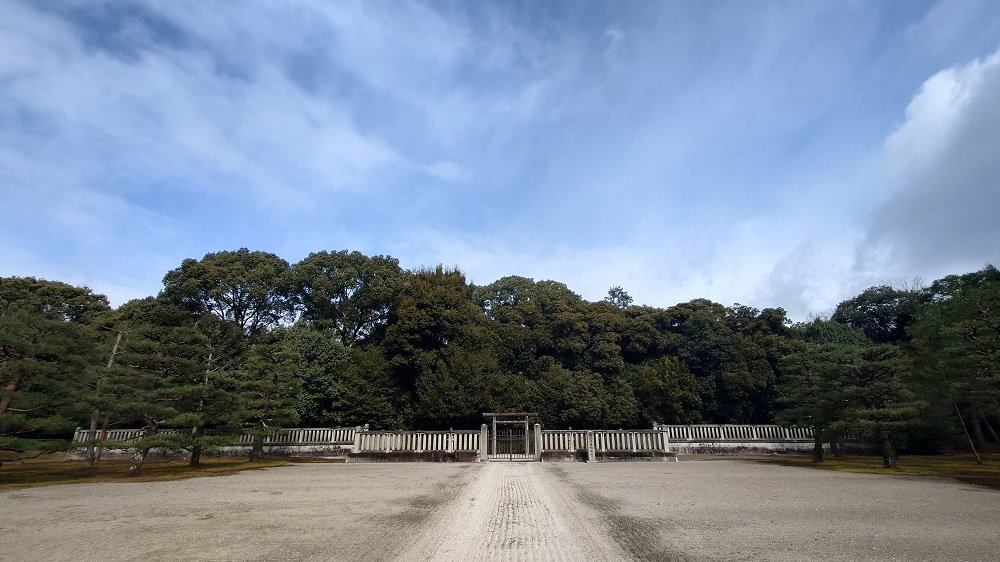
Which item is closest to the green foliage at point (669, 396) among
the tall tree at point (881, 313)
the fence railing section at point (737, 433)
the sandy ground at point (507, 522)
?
the fence railing section at point (737, 433)

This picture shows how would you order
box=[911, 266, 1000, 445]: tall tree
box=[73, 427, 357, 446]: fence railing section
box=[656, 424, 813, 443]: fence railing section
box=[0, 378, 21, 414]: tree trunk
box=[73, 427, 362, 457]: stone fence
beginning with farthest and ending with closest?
box=[656, 424, 813, 443]: fence railing section
box=[73, 427, 357, 446]: fence railing section
box=[73, 427, 362, 457]: stone fence
box=[911, 266, 1000, 445]: tall tree
box=[0, 378, 21, 414]: tree trunk

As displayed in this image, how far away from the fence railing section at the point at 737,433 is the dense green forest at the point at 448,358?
1.45 meters

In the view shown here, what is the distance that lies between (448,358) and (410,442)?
605 centimetres

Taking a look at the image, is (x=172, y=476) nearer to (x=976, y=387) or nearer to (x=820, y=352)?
(x=820, y=352)

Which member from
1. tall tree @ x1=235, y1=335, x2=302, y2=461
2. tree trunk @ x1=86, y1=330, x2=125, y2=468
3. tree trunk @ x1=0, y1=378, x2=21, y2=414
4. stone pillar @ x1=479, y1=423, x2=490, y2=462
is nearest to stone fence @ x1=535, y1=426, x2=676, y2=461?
stone pillar @ x1=479, y1=423, x2=490, y2=462

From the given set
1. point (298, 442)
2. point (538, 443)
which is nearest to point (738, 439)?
point (538, 443)

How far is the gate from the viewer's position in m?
21.2

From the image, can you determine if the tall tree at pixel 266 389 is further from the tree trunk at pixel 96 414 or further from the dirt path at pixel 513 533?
the dirt path at pixel 513 533

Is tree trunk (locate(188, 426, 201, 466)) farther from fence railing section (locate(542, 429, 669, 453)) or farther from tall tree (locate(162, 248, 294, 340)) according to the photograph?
tall tree (locate(162, 248, 294, 340))

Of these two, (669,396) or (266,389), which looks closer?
(266,389)

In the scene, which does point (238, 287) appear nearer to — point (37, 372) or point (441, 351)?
point (441, 351)

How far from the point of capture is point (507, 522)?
664 cm

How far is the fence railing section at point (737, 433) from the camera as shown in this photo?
25.6 m

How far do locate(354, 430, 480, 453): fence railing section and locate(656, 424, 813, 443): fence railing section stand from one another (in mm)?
11974
